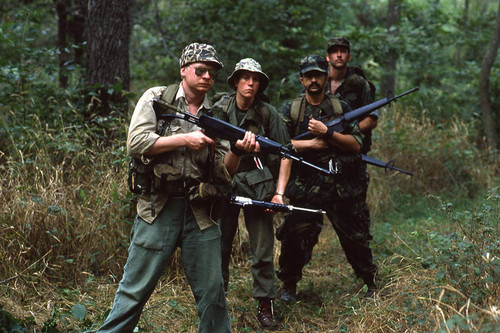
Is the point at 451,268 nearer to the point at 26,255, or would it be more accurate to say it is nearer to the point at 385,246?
the point at 385,246

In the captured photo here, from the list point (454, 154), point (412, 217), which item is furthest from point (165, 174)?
point (454, 154)

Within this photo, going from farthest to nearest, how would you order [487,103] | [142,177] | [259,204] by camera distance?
1. [487,103]
2. [259,204]
3. [142,177]

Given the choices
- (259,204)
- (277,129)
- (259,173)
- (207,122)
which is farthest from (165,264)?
(277,129)

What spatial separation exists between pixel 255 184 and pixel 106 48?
3590mm

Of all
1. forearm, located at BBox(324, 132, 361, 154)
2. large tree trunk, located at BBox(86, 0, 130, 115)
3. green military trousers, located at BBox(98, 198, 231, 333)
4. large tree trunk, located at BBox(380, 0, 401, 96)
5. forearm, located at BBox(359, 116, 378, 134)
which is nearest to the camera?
green military trousers, located at BBox(98, 198, 231, 333)

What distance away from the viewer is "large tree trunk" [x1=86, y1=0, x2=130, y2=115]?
7184 millimetres

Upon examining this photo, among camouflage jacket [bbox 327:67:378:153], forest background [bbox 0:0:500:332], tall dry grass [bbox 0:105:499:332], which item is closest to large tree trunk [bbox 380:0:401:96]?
forest background [bbox 0:0:500:332]

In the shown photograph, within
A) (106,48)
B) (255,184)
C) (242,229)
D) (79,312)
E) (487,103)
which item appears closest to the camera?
(79,312)

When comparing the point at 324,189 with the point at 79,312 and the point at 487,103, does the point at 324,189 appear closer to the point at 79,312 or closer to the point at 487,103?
the point at 79,312

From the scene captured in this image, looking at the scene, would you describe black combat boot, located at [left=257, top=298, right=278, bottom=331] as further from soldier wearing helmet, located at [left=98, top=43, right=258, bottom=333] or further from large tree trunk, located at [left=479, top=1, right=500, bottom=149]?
large tree trunk, located at [left=479, top=1, right=500, bottom=149]

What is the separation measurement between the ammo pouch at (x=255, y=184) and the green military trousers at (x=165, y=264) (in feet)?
3.92

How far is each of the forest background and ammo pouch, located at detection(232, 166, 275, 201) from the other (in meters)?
1.11

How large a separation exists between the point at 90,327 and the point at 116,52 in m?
4.18

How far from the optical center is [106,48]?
7211 mm
